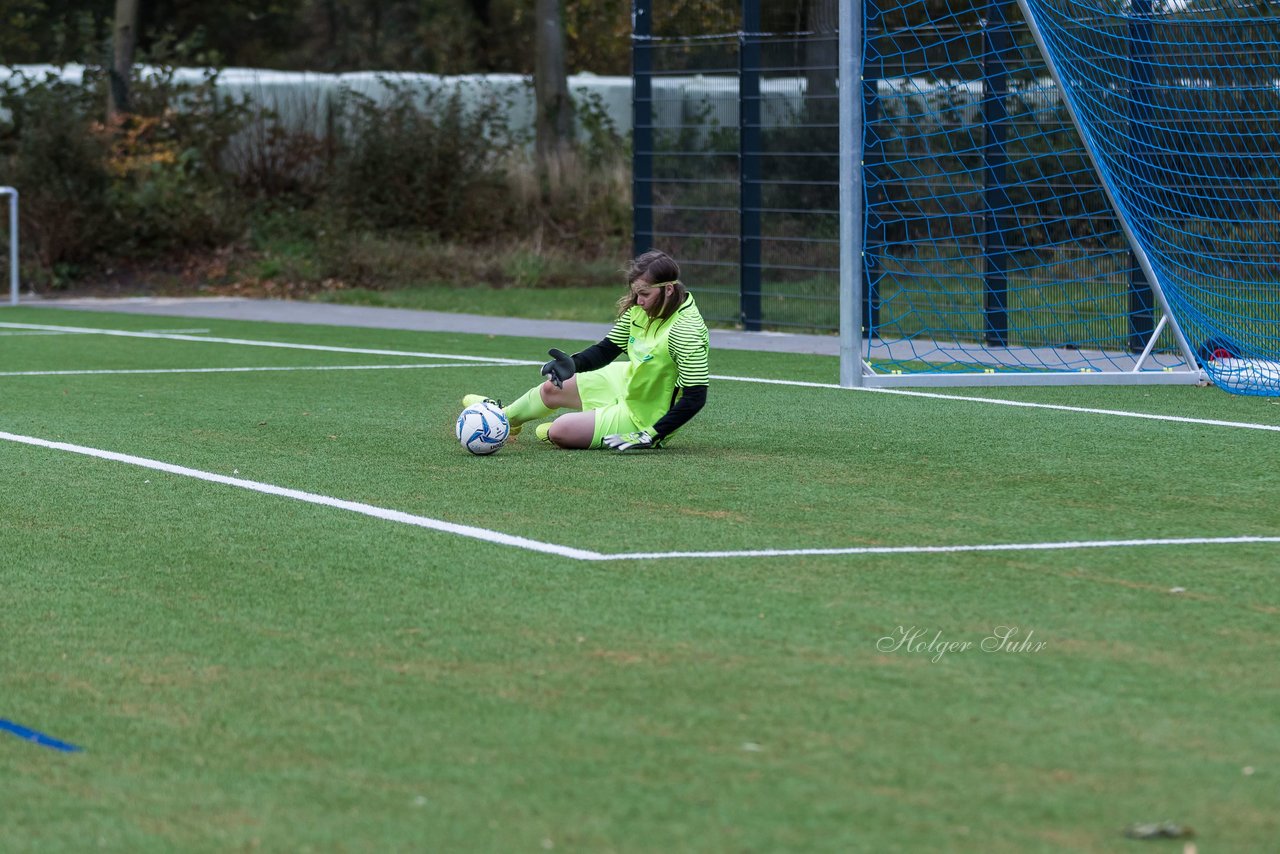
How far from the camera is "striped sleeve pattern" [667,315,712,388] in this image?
8.83 m

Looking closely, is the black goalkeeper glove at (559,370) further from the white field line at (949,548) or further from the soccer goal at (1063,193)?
the soccer goal at (1063,193)

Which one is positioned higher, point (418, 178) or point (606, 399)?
point (418, 178)

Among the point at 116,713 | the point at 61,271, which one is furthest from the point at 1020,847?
the point at 61,271

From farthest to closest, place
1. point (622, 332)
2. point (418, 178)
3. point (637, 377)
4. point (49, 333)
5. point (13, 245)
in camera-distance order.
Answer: point (418, 178) < point (13, 245) < point (49, 333) < point (622, 332) < point (637, 377)

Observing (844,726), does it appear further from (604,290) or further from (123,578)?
(604,290)

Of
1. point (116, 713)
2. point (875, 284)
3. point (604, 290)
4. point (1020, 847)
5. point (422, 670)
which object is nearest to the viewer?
point (1020, 847)

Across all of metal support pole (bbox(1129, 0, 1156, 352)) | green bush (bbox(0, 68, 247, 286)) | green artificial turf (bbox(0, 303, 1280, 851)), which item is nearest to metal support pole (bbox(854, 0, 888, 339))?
metal support pole (bbox(1129, 0, 1156, 352))

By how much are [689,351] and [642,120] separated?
9432 mm

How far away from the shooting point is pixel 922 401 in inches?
441

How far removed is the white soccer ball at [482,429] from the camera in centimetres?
879

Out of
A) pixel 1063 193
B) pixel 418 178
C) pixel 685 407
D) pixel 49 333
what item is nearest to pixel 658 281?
pixel 685 407

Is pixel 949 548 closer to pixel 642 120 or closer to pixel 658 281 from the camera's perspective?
pixel 658 281

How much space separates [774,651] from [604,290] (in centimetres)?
1710

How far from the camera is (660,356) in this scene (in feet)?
29.3
